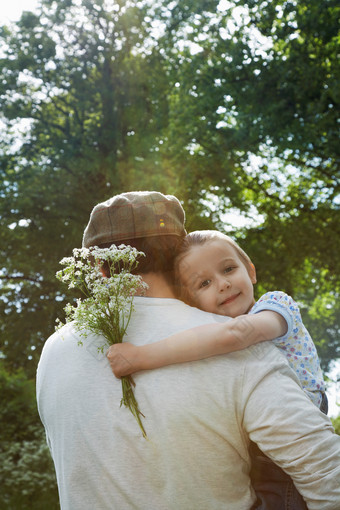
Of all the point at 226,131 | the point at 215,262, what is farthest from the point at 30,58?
the point at 215,262

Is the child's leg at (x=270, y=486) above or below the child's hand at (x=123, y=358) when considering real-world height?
below

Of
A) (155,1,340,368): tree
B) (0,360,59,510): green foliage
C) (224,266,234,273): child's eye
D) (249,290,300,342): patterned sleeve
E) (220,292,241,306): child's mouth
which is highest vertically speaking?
(155,1,340,368): tree

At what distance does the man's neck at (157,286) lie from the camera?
2127mm

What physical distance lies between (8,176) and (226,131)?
20.1 ft

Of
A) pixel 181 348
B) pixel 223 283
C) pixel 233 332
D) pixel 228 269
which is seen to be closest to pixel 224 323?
pixel 233 332

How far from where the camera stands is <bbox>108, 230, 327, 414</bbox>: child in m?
1.84

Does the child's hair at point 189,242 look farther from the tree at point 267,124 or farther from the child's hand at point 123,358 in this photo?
the tree at point 267,124

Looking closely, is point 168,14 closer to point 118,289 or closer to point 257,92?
point 257,92

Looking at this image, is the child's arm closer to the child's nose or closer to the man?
the man

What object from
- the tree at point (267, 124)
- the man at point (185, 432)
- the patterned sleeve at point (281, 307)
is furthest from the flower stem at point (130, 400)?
the tree at point (267, 124)

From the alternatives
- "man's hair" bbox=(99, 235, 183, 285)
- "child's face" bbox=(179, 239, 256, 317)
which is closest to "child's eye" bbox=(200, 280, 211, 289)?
"child's face" bbox=(179, 239, 256, 317)

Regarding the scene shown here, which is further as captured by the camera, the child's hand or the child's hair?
the child's hair

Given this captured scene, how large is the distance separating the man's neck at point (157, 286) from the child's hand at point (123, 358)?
25 cm

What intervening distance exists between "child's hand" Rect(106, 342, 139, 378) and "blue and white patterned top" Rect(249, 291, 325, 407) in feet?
2.71
